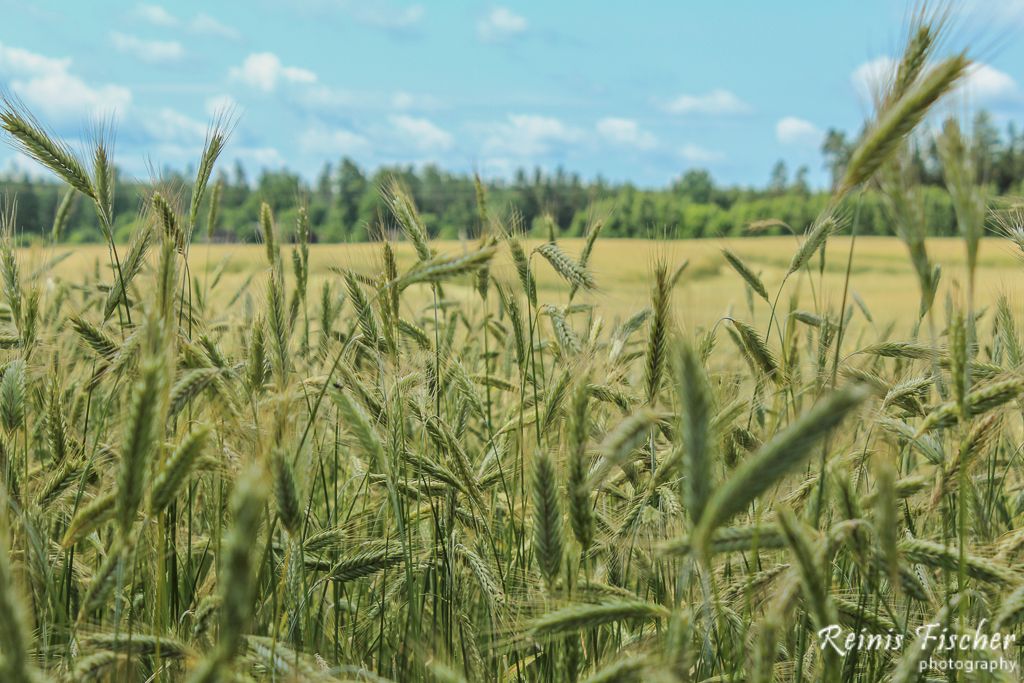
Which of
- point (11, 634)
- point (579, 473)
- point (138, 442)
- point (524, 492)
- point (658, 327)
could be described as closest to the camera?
point (11, 634)

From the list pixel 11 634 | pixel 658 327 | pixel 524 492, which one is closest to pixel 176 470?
Result: pixel 11 634

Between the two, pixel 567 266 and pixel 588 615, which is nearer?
pixel 588 615

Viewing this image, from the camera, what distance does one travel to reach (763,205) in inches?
2178

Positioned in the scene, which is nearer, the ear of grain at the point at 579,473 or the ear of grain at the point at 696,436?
the ear of grain at the point at 696,436

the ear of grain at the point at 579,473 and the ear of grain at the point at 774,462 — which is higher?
the ear of grain at the point at 774,462

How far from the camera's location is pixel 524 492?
2.33 meters

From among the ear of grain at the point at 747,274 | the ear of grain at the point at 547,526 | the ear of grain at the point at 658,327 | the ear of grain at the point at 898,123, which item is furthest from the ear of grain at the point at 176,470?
the ear of grain at the point at 747,274

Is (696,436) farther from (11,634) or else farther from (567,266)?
(567,266)

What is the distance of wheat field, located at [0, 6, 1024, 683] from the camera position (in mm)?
1308

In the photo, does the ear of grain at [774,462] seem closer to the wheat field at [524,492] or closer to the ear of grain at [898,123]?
the wheat field at [524,492]

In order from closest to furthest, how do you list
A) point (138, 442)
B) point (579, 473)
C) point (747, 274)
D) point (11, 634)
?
point (11, 634) → point (138, 442) → point (579, 473) → point (747, 274)

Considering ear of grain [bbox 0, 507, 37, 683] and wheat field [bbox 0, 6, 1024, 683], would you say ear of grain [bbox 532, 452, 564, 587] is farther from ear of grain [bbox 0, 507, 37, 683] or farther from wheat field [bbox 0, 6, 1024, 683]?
ear of grain [bbox 0, 507, 37, 683]

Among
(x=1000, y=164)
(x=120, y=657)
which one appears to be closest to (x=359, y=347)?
(x=120, y=657)

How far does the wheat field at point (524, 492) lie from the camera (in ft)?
4.29
